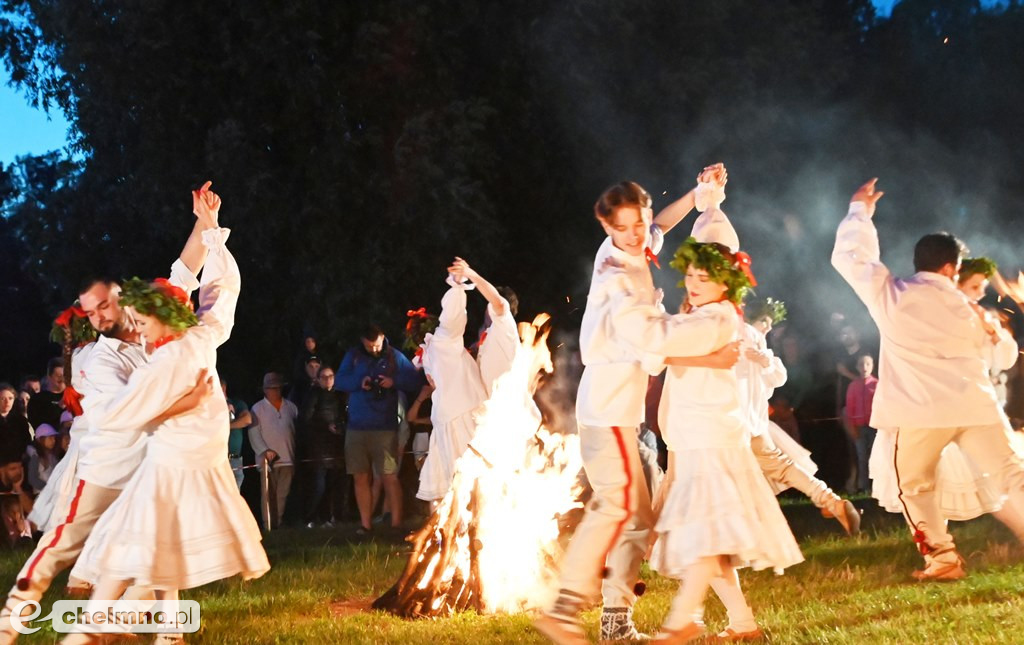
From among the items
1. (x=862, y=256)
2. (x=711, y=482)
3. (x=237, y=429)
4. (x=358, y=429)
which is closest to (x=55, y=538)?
(x=711, y=482)

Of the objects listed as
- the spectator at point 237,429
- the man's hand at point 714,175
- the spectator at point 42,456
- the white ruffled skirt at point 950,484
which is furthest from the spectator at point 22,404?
the white ruffled skirt at point 950,484

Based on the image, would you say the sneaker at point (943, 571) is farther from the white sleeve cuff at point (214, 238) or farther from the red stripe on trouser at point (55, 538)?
the red stripe on trouser at point (55, 538)

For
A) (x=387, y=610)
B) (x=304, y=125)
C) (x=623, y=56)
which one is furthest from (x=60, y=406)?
(x=623, y=56)

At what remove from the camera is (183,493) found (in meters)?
6.79

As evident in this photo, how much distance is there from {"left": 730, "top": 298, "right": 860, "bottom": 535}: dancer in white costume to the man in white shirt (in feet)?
2.27

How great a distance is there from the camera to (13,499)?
14609 mm

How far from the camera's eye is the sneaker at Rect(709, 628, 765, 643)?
21.6 ft

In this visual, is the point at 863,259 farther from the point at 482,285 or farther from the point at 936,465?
the point at 482,285

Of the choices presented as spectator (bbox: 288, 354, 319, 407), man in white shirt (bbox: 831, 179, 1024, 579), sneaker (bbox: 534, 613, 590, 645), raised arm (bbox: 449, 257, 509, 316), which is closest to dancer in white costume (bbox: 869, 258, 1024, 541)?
man in white shirt (bbox: 831, 179, 1024, 579)

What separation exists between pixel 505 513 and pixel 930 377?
112 inches

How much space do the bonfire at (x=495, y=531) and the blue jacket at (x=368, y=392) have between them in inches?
240

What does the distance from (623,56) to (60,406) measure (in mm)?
10010

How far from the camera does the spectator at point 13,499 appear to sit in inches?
566

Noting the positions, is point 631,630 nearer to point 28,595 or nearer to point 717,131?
point 28,595
